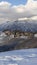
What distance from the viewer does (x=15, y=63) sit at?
2.06m

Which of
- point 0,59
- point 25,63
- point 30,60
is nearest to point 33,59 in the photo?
point 30,60

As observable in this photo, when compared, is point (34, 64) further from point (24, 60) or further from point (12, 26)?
point (12, 26)

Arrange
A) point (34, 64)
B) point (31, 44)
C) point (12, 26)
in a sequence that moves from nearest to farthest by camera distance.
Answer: point (34, 64) < point (31, 44) < point (12, 26)

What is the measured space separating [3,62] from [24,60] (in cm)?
32

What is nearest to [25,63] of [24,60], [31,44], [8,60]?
[24,60]

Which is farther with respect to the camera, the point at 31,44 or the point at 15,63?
the point at 31,44

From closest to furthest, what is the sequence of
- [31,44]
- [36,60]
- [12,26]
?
[36,60]
[31,44]
[12,26]

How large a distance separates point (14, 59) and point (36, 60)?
34 centimetres

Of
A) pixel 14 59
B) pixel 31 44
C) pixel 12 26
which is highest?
pixel 12 26

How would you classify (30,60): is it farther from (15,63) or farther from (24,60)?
(15,63)

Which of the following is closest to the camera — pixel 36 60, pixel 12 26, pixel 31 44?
pixel 36 60

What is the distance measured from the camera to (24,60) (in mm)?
2166

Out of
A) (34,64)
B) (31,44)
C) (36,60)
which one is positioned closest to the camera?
(34,64)

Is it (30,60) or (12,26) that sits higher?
(12,26)
